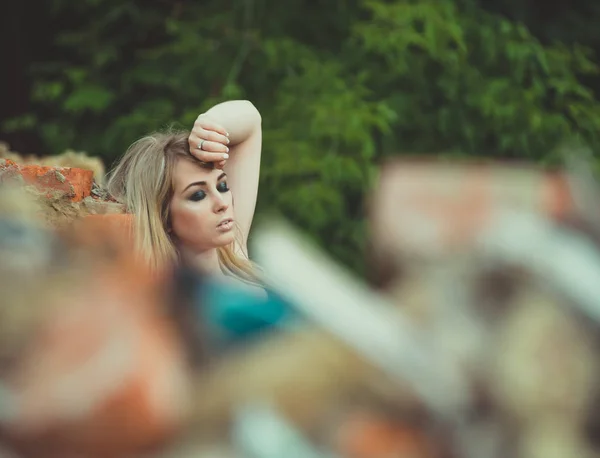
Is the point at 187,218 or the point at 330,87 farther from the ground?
the point at 187,218

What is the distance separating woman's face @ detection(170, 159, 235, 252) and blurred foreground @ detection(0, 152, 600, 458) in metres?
1.42

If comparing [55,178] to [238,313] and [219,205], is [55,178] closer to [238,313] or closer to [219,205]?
[219,205]

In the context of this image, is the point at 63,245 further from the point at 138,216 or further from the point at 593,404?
the point at 138,216

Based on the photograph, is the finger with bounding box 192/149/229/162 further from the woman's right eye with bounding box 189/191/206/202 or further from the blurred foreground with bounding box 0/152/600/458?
the blurred foreground with bounding box 0/152/600/458

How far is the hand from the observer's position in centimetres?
202

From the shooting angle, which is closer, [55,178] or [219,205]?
[55,178]

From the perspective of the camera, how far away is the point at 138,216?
1.91 meters

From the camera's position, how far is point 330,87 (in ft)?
15.5

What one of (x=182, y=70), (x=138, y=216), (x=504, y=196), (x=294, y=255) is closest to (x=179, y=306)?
(x=294, y=255)

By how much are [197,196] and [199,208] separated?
0.03 meters

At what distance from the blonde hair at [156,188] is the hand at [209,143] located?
29 millimetres

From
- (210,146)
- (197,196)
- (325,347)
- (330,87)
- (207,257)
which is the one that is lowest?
(330,87)

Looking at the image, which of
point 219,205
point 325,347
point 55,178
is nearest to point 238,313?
point 325,347

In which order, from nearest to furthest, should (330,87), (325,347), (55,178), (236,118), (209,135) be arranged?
1. (325,347)
2. (55,178)
3. (209,135)
4. (236,118)
5. (330,87)
